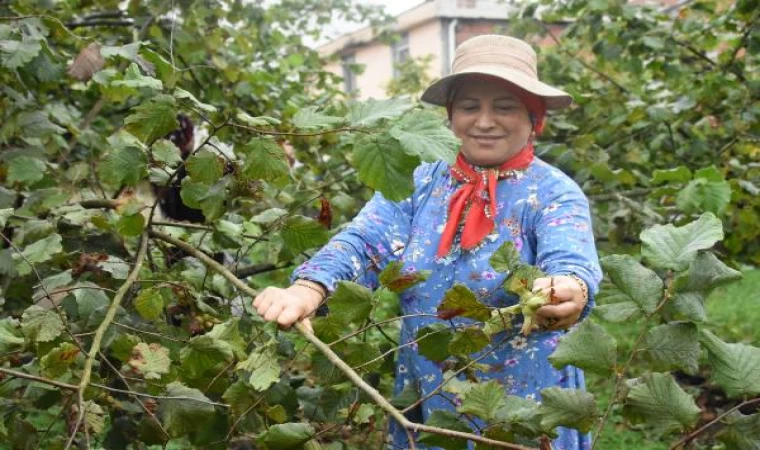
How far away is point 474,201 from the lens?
1944 mm

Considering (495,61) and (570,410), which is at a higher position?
(495,61)

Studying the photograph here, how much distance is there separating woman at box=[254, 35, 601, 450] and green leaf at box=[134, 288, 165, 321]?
261mm

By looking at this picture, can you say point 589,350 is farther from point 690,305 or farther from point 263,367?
point 263,367

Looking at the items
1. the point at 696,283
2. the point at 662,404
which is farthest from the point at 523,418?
the point at 696,283

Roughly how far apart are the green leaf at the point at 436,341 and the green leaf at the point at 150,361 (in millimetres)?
422

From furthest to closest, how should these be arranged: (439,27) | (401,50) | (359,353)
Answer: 1. (401,50)
2. (439,27)
3. (359,353)

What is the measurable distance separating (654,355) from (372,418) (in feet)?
2.11

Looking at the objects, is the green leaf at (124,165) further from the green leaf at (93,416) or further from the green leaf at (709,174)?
the green leaf at (709,174)

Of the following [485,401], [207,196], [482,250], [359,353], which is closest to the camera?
[485,401]

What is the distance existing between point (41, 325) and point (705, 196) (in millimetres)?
1738

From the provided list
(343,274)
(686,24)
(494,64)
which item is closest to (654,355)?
(343,274)

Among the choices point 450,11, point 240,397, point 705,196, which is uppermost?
point 240,397

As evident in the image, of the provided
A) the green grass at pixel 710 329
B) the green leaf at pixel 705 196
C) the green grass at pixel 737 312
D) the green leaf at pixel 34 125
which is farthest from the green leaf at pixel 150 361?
the green grass at pixel 737 312

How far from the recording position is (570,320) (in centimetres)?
150
